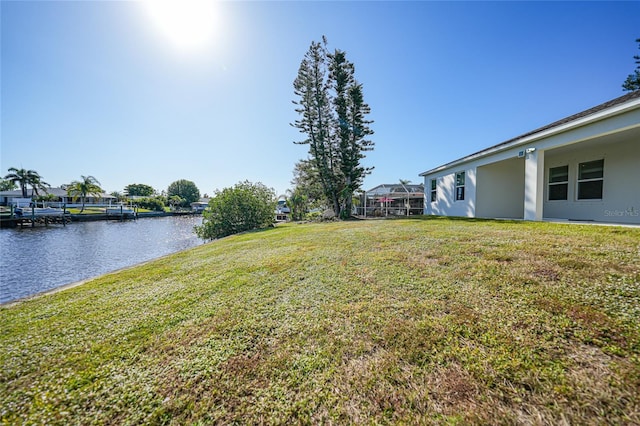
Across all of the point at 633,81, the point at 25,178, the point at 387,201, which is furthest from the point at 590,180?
the point at 25,178

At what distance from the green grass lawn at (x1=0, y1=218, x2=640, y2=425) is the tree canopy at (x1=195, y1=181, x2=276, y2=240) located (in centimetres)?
1078

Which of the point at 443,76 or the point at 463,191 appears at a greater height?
the point at 443,76

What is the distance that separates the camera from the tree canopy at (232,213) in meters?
14.3

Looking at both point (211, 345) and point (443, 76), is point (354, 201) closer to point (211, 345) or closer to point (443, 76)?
point (443, 76)

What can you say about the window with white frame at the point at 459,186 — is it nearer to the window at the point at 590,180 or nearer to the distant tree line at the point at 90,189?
the window at the point at 590,180

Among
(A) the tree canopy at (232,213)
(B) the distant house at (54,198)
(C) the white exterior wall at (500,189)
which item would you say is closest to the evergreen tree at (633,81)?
(C) the white exterior wall at (500,189)

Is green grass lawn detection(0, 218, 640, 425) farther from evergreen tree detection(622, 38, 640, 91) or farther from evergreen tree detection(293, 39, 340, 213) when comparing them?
evergreen tree detection(622, 38, 640, 91)

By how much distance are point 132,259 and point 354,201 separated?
14.8 meters

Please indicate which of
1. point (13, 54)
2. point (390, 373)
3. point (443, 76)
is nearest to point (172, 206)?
point (13, 54)

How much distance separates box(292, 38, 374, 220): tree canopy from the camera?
15961mm

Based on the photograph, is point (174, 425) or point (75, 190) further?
point (75, 190)

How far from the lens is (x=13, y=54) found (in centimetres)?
988

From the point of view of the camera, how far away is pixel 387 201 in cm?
1862

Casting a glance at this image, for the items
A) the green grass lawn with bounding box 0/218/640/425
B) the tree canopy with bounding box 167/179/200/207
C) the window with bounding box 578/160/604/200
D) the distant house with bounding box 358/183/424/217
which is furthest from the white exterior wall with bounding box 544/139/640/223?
the tree canopy with bounding box 167/179/200/207
